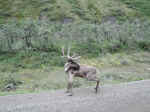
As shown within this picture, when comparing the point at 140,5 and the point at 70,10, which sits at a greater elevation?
the point at 140,5

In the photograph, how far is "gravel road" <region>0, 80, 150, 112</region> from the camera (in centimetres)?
544

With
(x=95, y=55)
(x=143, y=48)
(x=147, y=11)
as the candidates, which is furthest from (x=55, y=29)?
(x=147, y=11)

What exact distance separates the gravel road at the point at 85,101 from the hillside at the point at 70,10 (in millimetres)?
27673

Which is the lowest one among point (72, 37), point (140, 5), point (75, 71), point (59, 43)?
point (59, 43)

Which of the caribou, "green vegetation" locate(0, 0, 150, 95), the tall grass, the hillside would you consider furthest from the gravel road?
the hillside

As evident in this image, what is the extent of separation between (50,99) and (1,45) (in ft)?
60.4

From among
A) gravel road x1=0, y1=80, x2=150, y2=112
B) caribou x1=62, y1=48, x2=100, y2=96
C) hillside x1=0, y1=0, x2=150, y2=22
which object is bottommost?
gravel road x1=0, y1=80, x2=150, y2=112

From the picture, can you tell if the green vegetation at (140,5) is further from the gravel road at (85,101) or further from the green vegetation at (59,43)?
the gravel road at (85,101)

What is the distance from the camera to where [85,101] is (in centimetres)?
601

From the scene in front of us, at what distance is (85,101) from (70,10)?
3121 centimetres

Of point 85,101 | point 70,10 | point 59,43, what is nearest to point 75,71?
point 85,101

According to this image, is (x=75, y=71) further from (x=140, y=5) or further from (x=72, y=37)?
(x=140, y=5)

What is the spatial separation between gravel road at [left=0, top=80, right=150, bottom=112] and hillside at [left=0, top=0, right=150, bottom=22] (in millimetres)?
27673

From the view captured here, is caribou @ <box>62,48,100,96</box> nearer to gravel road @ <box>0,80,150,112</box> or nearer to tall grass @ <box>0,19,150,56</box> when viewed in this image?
gravel road @ <box>0,80,150,112</box>
